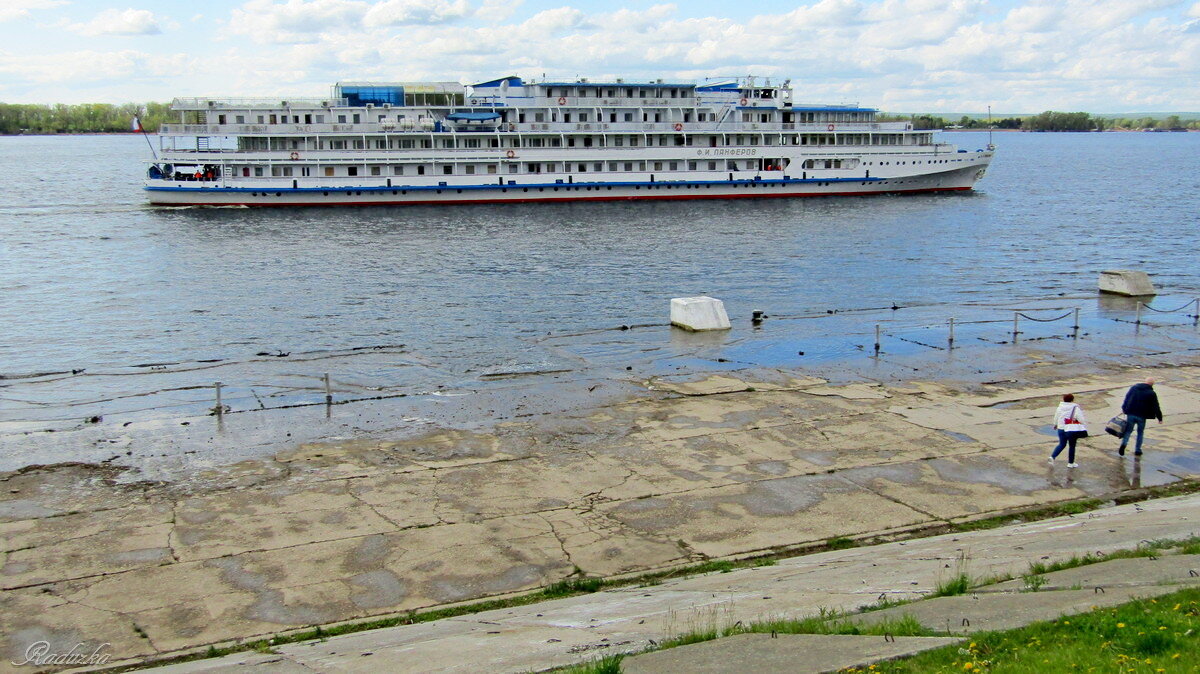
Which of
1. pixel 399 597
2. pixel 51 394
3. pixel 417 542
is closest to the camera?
pixel 399 597

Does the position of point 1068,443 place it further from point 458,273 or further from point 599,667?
point 458,273

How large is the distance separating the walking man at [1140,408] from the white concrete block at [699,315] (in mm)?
15825

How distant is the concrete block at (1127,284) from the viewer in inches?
1517

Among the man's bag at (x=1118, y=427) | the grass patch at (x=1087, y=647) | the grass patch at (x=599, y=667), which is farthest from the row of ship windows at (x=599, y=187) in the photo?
the grass patch at (x=1087, y=647)

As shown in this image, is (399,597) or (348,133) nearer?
(399,597)

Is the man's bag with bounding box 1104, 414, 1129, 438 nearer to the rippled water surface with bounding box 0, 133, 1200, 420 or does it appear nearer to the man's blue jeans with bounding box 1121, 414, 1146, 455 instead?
the man's blue jeans with bounding box 1121, 414, 1146, 455

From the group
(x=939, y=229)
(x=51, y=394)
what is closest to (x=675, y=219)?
(x=939, y=229)

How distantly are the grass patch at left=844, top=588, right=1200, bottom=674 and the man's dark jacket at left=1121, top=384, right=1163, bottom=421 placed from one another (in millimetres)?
9358

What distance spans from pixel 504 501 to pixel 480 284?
1234 inches

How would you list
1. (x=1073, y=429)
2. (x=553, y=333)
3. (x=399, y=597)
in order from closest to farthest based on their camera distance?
(x=399, y=597), (x=1073, y=429), (x=553, y=333)

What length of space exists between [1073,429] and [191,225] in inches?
2583

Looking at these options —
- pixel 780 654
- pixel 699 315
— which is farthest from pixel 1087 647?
pixel 699 315

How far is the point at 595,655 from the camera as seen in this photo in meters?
8.77

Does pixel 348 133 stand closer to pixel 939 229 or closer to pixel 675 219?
pixel 675 219
